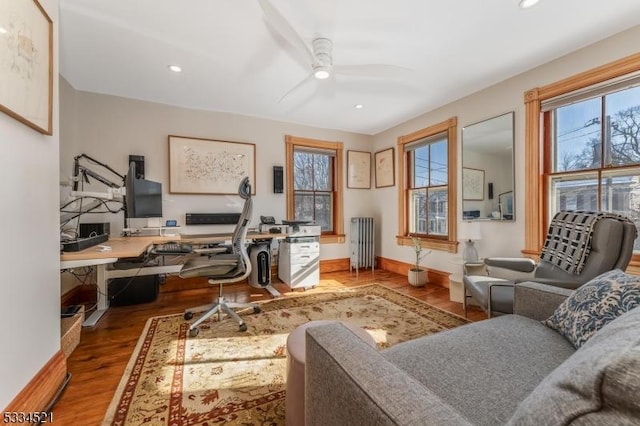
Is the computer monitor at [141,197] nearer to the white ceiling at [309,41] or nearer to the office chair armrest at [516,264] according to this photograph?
the white ceiling at [309,41]

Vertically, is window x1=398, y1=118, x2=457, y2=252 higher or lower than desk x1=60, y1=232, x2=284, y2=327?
higher

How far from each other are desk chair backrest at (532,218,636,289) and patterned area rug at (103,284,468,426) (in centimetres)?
102

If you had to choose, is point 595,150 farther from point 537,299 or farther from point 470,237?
point 537,299

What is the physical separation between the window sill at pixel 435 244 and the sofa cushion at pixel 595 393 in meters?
3.23

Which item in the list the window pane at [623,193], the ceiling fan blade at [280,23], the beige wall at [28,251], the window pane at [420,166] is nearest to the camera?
the beige wall at [28,251]

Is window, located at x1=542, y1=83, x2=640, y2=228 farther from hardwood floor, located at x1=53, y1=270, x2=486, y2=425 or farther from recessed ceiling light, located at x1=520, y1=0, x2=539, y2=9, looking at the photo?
hardwood floor, located at x1=53, y1=270, x2=486, y2=425

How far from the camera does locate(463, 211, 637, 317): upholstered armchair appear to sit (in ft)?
5.40

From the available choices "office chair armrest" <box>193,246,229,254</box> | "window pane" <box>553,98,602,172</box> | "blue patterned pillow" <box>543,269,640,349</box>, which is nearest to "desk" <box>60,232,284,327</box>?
"office chair armrest" <box>193,246,229,254</box>

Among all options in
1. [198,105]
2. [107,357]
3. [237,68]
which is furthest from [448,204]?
[107,357]

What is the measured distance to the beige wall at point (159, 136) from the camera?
313cm

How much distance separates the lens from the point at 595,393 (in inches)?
15.1

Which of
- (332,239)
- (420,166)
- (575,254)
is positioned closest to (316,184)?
(332,239)

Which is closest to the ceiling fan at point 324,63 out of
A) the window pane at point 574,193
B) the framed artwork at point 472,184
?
the framed artwork at point 472,184

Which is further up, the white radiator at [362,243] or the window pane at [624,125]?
the window pane at [624,125]
